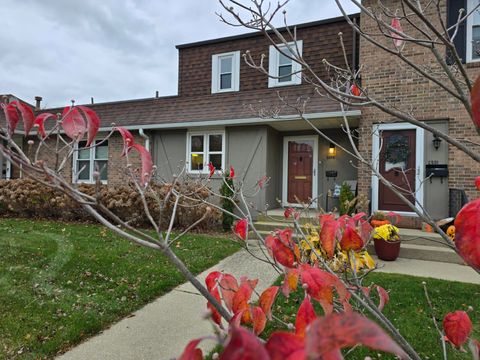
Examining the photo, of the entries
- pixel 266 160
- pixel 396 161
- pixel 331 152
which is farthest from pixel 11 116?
pixel 331 152

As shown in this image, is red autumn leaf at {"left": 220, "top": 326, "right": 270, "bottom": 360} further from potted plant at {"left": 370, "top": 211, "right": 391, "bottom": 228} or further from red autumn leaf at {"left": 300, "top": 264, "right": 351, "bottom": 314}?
potted plant at {"left": 370, "top": 211, "right": 391, "bottom": 228}

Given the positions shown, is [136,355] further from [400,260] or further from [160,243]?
[400,260]

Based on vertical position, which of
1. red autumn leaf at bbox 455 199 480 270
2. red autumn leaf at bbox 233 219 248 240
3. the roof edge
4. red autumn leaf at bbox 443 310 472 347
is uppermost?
the roof edge

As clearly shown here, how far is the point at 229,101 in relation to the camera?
10.5 metres

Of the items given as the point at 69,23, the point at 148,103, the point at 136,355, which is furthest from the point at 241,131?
the point at 69,23

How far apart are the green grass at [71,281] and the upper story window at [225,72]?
7153 millimetres

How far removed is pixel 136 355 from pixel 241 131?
7.99 m

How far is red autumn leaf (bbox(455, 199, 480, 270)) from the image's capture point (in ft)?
1.94

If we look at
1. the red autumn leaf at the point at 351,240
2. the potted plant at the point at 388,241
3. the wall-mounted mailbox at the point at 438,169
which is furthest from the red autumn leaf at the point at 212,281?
the wall-mounted mailbox at the point at 438,169

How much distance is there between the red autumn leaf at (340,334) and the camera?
0.34m

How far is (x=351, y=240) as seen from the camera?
1177 mm

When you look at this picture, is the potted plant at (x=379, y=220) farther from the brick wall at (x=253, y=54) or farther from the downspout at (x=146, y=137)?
the downspout at (x=146, y=137)

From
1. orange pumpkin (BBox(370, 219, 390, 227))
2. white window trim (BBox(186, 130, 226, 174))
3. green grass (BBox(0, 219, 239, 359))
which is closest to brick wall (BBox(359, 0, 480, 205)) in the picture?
orange pumpkin (BBox(370, 219, 390, 227))

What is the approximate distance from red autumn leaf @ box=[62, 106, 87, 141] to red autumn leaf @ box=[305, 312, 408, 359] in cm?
88
